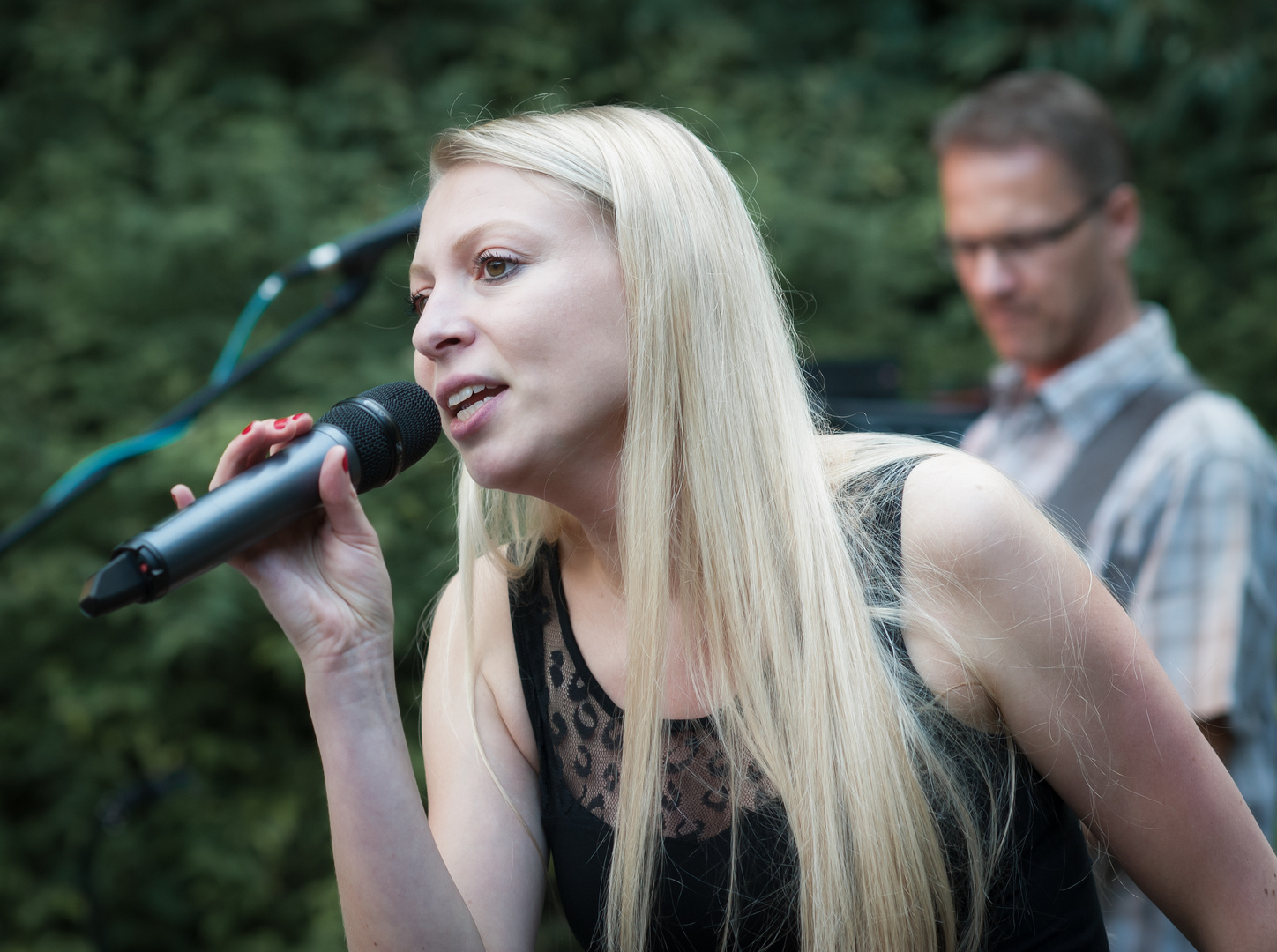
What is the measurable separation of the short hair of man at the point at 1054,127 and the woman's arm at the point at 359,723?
2.15 metres

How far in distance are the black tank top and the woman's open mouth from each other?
17.9 inches

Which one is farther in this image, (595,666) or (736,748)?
(595,666)

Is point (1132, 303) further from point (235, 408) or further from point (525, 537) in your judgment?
point (235, 408)

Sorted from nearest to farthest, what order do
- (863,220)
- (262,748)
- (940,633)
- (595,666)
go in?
(940,633)
(595,666)
(262,748)
(863,220)

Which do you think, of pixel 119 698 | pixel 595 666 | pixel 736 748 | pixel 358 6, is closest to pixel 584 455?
pixel 595 666

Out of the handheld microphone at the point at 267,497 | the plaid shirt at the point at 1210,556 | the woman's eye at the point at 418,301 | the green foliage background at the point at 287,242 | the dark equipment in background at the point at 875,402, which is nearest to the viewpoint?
the handheld microphone at the point at 267,497

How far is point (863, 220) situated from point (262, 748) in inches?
131

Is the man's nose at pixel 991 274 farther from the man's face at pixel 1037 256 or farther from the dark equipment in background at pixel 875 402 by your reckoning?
the dark equipment in background at pixel 875 402

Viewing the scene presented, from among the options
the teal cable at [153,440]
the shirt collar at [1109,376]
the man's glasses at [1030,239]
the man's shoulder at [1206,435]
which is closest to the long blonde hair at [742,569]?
the teal cable at [153,440]

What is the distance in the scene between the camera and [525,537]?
68.5 inches

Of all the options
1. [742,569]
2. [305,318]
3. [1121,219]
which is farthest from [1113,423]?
[305,318]

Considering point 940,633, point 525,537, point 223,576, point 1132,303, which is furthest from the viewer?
point 223,576

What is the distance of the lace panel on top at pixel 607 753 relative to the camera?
55.4 inches

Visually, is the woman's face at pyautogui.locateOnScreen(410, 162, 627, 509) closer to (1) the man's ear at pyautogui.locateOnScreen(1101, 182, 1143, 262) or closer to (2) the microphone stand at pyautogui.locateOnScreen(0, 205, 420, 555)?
(2) the microphone stand at pyautogui.locateOnScreen(0, 205, 420, 555)
